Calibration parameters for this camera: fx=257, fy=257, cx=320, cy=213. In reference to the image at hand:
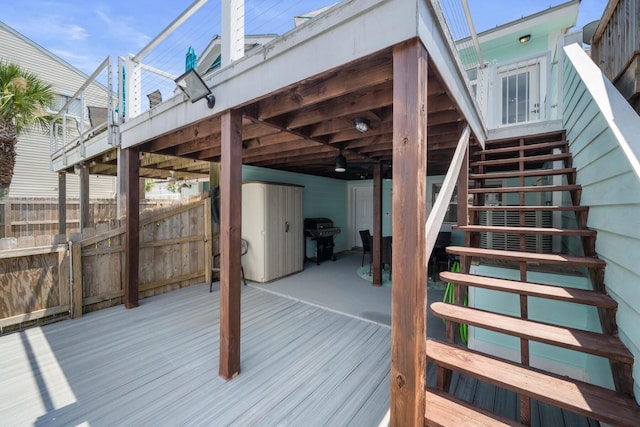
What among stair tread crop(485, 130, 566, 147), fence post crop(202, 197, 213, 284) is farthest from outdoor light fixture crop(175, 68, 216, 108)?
stair tread crop(485, 130, 566, 147)

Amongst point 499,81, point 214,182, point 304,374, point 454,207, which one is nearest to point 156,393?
point 304,374

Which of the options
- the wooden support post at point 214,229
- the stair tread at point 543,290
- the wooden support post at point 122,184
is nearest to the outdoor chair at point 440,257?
the stair tread at point 543,290

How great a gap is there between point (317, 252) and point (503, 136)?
479cm

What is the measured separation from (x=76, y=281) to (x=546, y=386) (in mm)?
5072

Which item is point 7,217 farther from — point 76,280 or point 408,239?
point 408,239

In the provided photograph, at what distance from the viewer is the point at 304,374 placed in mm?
2361

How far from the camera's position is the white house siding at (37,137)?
27.7ft

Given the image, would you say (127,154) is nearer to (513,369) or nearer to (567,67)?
(513,369)

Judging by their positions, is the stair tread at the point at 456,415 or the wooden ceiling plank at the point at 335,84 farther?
the wooden ceiling plank at the point at 335,84

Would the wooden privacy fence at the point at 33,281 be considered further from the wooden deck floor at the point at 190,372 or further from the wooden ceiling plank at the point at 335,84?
the wooden ceiling plank at the point at 335,84

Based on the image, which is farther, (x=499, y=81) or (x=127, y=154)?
(x=499, y=81)

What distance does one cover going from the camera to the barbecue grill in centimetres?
678

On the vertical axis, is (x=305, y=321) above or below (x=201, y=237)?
below

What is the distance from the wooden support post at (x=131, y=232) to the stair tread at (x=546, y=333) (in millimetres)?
4158
